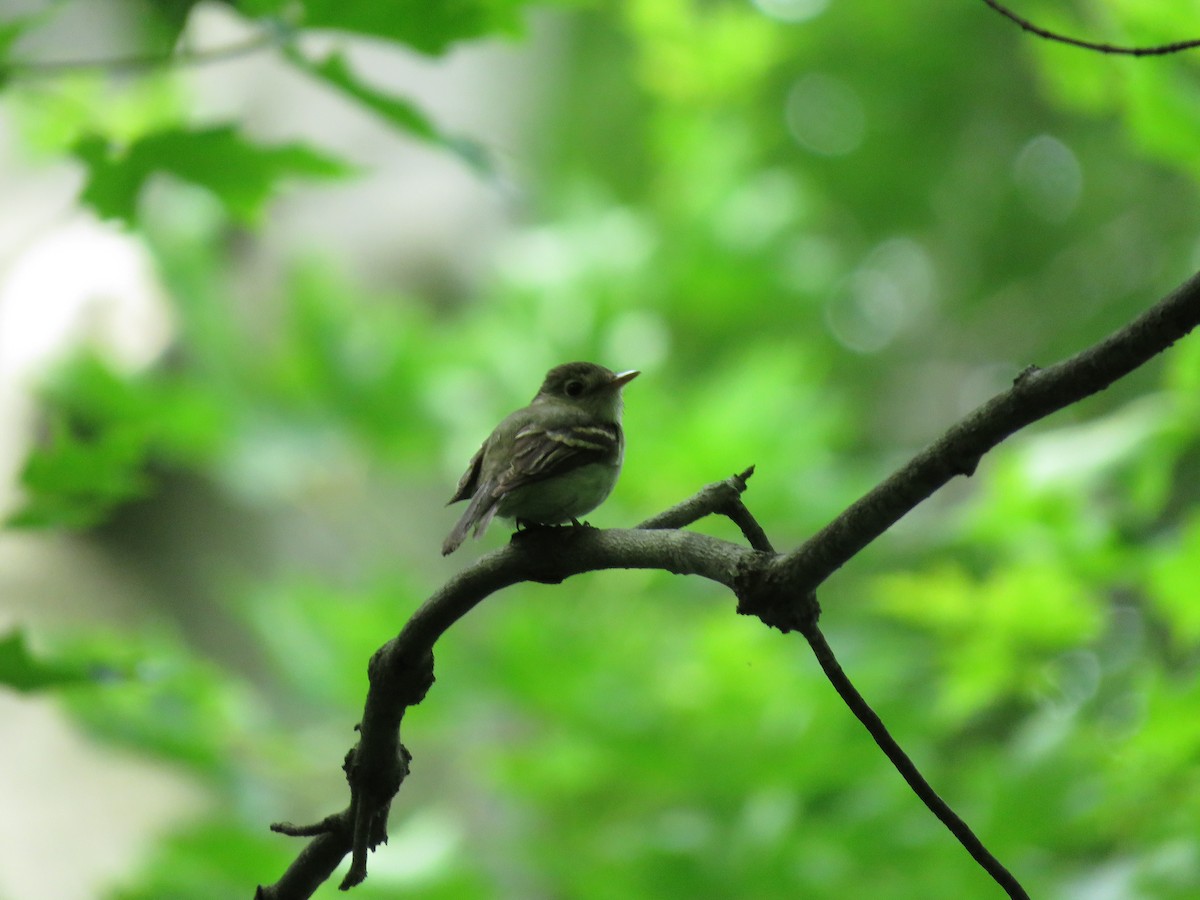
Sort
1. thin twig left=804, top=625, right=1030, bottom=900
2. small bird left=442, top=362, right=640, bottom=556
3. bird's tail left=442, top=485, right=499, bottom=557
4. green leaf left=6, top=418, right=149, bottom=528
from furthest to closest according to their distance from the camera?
green leaf left=6, top=418, right=149, bottom=528, small bird left=442, top=362, right=640, bottom=556, bird's tail left=442, top=485, right=499, bottom=557, thin twig left=804, top=625, right=1030, bottom=900

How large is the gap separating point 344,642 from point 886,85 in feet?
18.2

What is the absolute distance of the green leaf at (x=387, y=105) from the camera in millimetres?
2195

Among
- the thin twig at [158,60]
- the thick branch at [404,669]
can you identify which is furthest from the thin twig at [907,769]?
the thin twig at [158,60]

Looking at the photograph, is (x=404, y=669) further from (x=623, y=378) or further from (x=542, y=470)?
(x=623, y=378)

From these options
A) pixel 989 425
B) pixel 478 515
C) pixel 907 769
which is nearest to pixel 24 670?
pixel 478 515

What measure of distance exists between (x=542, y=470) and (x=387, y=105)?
743mm

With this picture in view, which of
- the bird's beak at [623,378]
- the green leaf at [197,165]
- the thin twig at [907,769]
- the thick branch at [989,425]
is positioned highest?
the green leaf at [197,165]

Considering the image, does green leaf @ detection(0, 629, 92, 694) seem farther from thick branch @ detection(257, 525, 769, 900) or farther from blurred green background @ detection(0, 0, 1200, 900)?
thick branch @ detection(257, 525, 769, 900)

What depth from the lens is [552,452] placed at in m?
2.04

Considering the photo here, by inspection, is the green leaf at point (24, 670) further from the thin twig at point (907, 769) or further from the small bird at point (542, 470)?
the thin twig at point (907, 769)

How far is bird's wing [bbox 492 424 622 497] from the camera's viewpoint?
1.99 m

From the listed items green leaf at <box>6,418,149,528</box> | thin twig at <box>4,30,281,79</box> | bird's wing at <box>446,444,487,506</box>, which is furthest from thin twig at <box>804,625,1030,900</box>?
green leaf at <box>6,418,149,528</box>

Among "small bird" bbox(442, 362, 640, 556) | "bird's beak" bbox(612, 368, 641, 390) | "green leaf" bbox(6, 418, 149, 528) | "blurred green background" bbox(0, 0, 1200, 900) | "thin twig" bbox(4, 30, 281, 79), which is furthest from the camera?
"blurred green background" bbox(0, 0, 1200, 900)

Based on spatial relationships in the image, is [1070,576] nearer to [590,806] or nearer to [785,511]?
[785,511]
